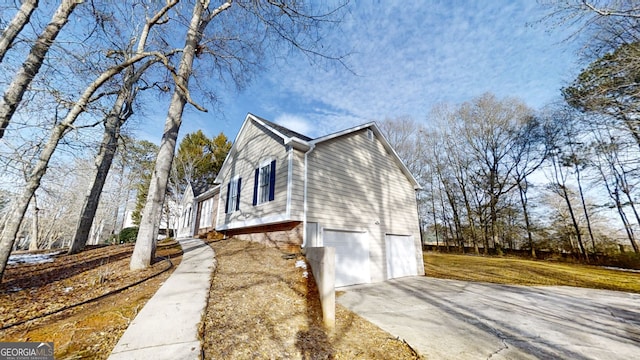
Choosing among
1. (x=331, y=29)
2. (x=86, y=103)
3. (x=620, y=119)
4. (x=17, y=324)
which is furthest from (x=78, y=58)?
(x=620, y=119)

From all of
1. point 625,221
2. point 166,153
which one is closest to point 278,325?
point 166,153

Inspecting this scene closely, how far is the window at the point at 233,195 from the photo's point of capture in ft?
35.8

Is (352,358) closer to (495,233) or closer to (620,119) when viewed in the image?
(620,119)

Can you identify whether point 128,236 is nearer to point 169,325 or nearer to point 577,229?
point 169,325

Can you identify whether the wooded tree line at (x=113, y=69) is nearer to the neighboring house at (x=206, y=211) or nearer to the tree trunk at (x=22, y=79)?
the tree trunk at (x=22, y=79)

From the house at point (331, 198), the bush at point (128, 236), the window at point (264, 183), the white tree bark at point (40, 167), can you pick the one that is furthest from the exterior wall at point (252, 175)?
the bush at point (128, 236)

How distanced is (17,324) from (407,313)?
634 cm

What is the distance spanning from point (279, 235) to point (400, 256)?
5601 millimetres

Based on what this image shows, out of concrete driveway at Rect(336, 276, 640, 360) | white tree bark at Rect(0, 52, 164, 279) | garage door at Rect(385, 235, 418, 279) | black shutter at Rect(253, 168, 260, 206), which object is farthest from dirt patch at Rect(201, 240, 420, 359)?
garage door at Rect(385, 235, 418, 279)

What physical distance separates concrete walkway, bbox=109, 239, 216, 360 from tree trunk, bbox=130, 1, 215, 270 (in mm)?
1359

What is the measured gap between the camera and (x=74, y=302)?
12.0 ft

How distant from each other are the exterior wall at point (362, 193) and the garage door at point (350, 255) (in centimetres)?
27

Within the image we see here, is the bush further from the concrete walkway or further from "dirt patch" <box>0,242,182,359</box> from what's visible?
the concrete walkway

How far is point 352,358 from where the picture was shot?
3.26 m
